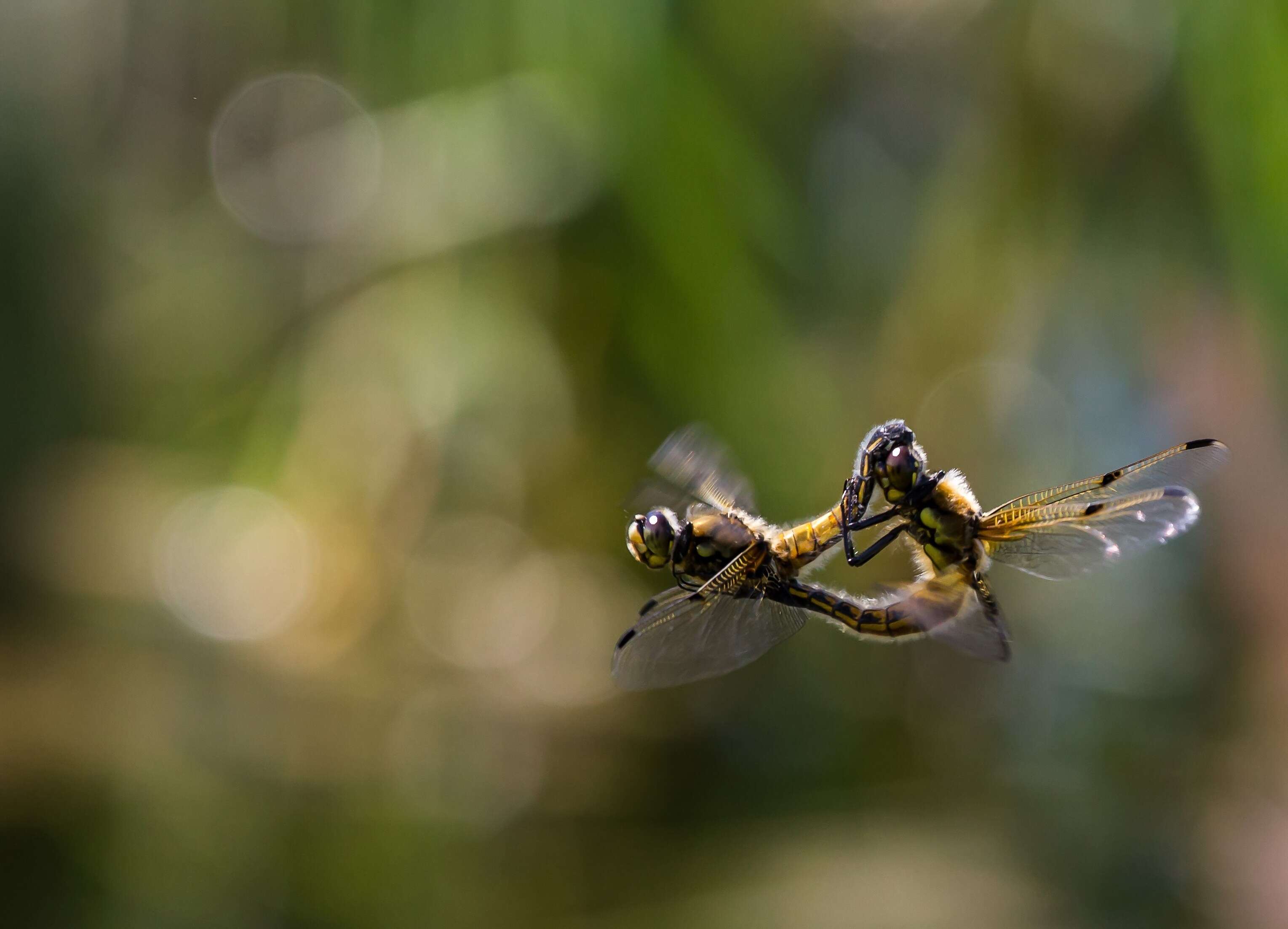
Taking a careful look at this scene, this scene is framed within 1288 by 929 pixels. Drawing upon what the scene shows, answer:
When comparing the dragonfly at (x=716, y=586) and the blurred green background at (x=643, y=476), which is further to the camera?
the blurred green background at (x=643, y=476)

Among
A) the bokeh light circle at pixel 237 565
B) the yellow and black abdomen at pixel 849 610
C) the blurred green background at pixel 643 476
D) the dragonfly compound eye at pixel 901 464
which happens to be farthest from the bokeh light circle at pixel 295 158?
the dragonfly compound eye at pixel 901 464

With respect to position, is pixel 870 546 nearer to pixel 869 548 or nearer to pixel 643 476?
pixel 869 548

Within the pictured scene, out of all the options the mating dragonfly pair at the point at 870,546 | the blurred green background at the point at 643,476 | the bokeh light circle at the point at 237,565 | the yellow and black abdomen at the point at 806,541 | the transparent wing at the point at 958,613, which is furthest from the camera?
the bokeh light circle at the point at 237,565

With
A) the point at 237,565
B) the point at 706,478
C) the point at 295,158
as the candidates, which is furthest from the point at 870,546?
the point at 295,158

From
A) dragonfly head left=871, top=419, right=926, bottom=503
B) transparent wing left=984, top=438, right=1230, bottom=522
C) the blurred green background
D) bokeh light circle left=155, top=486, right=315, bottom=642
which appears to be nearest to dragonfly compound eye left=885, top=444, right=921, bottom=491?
dragonfly head left=871, top=419, right=926, bottom=503

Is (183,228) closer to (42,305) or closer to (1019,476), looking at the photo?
(42,305)

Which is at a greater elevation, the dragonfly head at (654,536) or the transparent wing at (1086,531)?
the dragonfly head at (654,536)

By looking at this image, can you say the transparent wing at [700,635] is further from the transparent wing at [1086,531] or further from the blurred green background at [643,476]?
the blurred green background at [643,476]
